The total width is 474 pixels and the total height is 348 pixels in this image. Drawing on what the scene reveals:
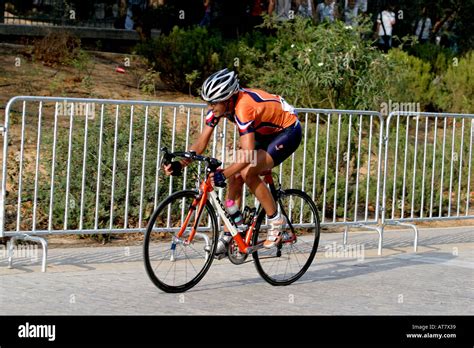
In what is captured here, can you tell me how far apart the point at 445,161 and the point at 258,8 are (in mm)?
11065

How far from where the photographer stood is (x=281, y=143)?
A: 368 inches

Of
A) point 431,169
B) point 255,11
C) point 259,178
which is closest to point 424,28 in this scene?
point 255,11

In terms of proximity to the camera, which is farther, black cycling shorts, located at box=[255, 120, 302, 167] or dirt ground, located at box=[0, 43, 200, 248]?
dirt ground, located at box=[0, 43, 200, 248]

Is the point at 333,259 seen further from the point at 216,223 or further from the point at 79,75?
the point at 79,75

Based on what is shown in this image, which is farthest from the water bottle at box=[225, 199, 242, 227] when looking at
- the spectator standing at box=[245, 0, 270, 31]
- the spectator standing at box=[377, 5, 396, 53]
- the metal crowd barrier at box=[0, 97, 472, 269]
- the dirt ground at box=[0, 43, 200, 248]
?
the spectator standing at box=[377, 5, 396, 53]

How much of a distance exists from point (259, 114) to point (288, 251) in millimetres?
1538

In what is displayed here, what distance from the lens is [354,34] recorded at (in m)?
17.3

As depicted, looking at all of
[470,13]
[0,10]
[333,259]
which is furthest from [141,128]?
[470,13]

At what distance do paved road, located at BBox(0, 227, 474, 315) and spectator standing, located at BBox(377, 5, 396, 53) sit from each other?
16379 millimetres

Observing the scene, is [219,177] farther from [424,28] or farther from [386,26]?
[424,28]
